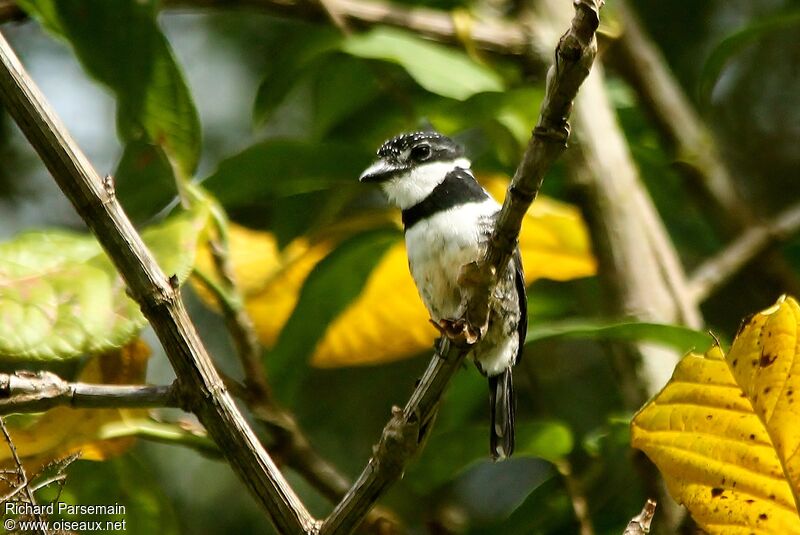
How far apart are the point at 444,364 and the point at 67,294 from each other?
2.28 feet

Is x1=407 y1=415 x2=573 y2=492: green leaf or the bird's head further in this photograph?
the bird's head

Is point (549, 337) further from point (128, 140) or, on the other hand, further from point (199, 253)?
point (128, 140)

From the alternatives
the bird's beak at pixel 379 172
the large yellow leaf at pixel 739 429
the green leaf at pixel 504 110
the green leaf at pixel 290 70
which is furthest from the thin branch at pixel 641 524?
the green leaf at pixel 290 70

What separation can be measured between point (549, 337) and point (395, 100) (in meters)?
0.99

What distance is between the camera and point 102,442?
6.63ft

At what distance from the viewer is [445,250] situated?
7.80 feet

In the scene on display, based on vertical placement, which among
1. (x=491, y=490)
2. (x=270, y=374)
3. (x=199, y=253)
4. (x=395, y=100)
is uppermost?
(x=395, y=100)

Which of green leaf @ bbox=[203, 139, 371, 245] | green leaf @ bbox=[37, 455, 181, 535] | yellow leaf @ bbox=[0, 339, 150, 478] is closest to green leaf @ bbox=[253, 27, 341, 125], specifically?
green leaf @ bbox=[203, 139, 371, 245]

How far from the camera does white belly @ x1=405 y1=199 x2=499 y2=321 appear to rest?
2363mm

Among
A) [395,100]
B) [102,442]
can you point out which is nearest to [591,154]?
[395,100]

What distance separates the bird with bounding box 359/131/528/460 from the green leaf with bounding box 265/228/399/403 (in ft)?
0.32

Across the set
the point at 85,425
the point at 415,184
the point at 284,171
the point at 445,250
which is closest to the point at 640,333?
the point at 445,250

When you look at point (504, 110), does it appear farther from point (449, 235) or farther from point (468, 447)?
point (468, 447)

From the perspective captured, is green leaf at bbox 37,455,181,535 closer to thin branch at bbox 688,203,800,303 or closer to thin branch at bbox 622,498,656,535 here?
thin branch at bbox 622,498,656,535
